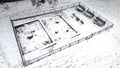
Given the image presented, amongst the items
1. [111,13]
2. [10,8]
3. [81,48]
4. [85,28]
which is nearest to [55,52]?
[81,48]

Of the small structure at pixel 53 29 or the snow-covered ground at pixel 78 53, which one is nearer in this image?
the snow-covered ground at pixel 78 53

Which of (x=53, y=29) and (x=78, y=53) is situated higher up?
(x=53, y=29)

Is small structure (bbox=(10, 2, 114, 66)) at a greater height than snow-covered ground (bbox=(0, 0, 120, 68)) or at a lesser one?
greater

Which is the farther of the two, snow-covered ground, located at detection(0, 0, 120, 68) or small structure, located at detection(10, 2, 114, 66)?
small structure, located at detection(10, 2, 114, 66)

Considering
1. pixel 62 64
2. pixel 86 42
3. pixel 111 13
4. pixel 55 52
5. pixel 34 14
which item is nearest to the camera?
pixel 62 64

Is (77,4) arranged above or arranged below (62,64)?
above

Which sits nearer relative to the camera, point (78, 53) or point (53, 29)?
point (78, 53)

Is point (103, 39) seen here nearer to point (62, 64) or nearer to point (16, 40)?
point (62, 64)

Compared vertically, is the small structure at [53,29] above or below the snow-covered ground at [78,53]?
above
